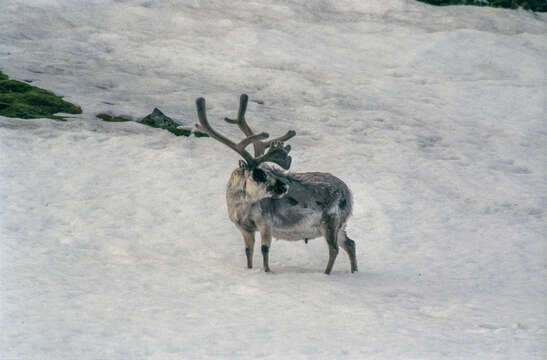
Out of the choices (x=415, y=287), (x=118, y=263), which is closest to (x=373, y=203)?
(x=415, y=287)

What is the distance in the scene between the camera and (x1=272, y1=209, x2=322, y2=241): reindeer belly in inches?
487

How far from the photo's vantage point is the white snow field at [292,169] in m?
10.1

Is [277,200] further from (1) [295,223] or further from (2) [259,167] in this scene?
(2) [259,167]

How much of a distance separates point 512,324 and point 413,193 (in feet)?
26.3

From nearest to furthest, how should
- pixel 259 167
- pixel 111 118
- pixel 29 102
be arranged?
pixel 259 167 < pixel 111 118 < pixel 29 102

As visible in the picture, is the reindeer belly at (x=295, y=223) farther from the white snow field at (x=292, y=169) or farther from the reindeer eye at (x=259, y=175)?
the white snow field at (x=292, y=169)

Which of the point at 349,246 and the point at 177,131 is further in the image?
the point at 177,131

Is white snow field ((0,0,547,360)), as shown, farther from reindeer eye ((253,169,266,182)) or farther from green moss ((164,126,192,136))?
reindeer eye ((253,169,266,182))

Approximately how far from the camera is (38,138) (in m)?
19.7

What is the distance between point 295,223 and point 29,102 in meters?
13.4

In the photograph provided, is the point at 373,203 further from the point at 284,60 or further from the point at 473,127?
the point at 284,60

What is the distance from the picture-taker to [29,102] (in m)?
22.8

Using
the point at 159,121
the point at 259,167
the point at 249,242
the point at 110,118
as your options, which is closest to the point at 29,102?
the point at 110,118

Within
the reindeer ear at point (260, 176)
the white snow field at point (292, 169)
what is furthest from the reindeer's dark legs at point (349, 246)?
the reindeer ear at point (260, 176)
